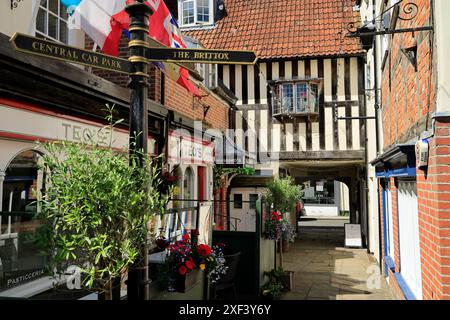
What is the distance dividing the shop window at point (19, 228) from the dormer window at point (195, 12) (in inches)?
460

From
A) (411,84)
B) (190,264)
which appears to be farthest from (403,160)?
(190,264)

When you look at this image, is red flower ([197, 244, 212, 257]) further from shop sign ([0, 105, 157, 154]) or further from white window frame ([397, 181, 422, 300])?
white window frame ([397, 181, 422, 300])

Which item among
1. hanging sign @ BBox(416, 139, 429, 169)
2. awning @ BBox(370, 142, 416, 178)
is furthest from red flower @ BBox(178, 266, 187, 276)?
awning @ BBox(370, 142, 416, 178)

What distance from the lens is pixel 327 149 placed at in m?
13.4

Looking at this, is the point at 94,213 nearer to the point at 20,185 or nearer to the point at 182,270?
the point at 182,270

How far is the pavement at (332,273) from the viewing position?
7.61 metres

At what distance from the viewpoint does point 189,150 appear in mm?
8695

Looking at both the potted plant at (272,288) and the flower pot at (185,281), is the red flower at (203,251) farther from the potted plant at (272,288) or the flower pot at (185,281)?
the potted plant at (272,288)

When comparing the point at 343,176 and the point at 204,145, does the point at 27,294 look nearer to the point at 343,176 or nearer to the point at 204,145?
the point at 204,145

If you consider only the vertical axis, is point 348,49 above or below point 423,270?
above

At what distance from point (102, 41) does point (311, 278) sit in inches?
277

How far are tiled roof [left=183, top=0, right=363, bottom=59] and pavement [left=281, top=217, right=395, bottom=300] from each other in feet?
21.9
